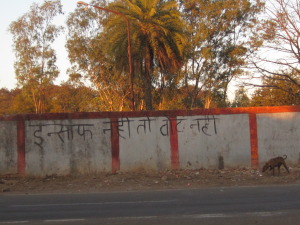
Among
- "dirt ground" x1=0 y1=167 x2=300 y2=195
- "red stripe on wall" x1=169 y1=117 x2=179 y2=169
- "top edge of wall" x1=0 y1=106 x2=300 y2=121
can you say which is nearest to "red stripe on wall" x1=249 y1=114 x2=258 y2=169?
"top edge of wall" x1=0 y1=106 x2=300 y2=121

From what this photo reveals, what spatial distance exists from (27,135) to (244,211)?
1026 centimetres

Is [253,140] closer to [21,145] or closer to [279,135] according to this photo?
[279,135]

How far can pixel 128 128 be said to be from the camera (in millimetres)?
15992

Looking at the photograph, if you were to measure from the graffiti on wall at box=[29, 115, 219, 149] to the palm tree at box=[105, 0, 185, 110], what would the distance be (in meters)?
6.17

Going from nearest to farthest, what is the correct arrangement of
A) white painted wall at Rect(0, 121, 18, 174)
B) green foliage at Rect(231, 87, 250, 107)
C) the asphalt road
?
1. the asphalt road
2. white painted wall at Rect(0, 121, 18, 174)
3. green foliage at Rect(231, 87, 250, 107)

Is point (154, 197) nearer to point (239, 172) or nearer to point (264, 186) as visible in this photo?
point (264, 186)

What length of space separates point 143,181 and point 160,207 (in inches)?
210

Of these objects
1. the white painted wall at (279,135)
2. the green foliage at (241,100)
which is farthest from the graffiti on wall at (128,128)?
the green foliage at (241,100)

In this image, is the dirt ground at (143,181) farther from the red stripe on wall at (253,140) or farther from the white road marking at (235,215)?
the white road marking at (235,215)

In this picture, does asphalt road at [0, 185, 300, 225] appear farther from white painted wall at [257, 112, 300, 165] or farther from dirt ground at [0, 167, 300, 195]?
white painted wall at [257, 112, 300, 165]

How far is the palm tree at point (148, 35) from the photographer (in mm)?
21281

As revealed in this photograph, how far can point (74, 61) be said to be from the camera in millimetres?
34906

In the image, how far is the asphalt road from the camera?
7492 millimetres

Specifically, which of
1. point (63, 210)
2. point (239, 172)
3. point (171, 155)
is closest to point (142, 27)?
point (171, 155)
